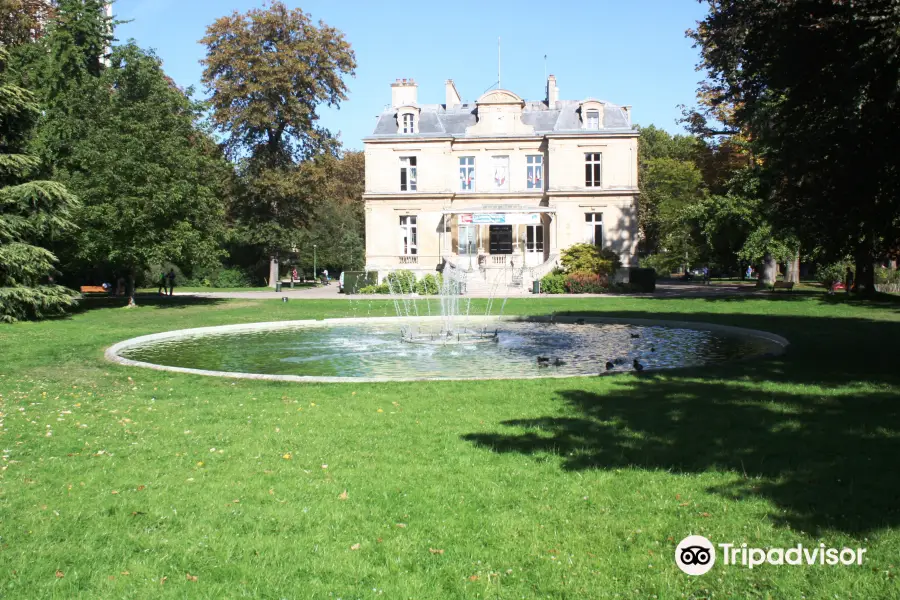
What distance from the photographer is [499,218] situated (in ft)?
145

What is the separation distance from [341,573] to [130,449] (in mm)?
3871

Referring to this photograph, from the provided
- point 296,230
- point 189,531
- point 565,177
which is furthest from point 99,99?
point 189,531

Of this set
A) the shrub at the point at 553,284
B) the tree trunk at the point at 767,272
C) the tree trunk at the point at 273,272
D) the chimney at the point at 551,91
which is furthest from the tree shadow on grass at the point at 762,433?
the tree trunk at the point at 273,272

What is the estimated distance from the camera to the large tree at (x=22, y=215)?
2269 cm

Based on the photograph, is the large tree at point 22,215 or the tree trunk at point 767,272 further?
the tree trunk at point 767,272

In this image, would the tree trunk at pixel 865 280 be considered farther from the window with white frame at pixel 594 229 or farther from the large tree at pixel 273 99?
the large tree at pixel 273 99

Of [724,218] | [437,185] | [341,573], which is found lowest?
[341,573]

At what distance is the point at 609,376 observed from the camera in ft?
37.4

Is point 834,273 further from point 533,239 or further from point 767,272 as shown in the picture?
point 533,239

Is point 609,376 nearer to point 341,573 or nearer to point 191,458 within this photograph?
point 191,458

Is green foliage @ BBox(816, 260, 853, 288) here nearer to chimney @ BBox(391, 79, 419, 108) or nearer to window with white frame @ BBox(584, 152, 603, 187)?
window with white frame @ BBox(584, 152, 603, 187)

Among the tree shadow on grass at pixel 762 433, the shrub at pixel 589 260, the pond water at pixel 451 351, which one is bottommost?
the pond water at pixel 451 351

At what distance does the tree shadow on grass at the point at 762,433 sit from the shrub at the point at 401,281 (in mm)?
29630

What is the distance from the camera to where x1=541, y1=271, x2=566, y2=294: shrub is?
38.3m
